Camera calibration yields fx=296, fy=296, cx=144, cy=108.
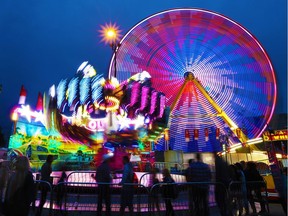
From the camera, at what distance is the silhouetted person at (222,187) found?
5690 millimetres

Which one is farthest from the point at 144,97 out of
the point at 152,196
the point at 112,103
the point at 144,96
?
the point at 152,196

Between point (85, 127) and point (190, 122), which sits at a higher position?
point (190, 122)

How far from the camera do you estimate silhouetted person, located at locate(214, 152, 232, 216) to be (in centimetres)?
569

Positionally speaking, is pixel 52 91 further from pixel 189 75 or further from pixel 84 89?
pixel 189 75

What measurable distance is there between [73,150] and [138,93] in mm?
14150

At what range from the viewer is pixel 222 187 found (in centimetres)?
571

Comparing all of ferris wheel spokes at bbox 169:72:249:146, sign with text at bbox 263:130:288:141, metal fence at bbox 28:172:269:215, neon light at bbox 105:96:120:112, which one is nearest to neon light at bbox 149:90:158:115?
ferris wheel spokes at bbox 169:72:249:146

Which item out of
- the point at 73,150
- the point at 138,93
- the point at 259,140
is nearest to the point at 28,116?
the point at 73,150

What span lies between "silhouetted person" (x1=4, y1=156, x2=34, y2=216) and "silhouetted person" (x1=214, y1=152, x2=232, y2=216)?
11.8 ft

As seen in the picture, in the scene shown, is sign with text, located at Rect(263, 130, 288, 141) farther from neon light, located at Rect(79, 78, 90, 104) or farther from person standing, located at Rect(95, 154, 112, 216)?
neon light, located at Rect(79, 78, 90, 104)

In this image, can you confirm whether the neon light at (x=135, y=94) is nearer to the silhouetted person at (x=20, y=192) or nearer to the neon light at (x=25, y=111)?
the silhouetted person at (x=20, y=192)

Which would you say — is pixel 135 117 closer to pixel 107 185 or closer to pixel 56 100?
pixel 56 100

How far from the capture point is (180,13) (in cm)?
2155

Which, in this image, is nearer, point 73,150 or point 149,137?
point 149,137
